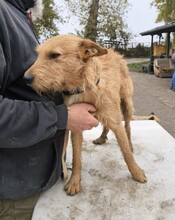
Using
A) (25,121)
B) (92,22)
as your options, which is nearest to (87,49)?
(25,121)

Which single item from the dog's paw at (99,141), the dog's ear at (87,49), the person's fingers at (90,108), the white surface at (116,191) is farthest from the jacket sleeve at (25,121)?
the dog's paw at (99,141)

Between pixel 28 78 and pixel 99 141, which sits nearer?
pixel 28 78

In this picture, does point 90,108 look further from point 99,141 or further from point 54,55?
point 99,141

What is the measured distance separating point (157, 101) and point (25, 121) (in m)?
9.19

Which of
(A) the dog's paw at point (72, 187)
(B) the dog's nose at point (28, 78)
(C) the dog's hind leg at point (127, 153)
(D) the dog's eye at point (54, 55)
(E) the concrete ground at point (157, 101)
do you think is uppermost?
(D) the dog's eye at point (54, 55)

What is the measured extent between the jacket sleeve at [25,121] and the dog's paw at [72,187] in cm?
55

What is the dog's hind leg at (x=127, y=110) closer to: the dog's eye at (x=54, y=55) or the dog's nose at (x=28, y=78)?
the dog's eye at (x=54, y=55)

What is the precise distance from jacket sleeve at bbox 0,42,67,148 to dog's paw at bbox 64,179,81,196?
1.82ft

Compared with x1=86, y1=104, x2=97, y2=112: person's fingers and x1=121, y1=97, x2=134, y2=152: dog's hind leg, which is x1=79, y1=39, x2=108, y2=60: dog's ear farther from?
x1=121, y1=97, x2=134, y2=152: dog's hind leg

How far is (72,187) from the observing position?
2.15m

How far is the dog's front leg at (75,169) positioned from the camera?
84.6 inches

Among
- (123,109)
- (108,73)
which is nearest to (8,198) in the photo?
(108,73)

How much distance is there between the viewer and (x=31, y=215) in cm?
196

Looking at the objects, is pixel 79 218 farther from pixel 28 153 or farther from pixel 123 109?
pixel 123 109
